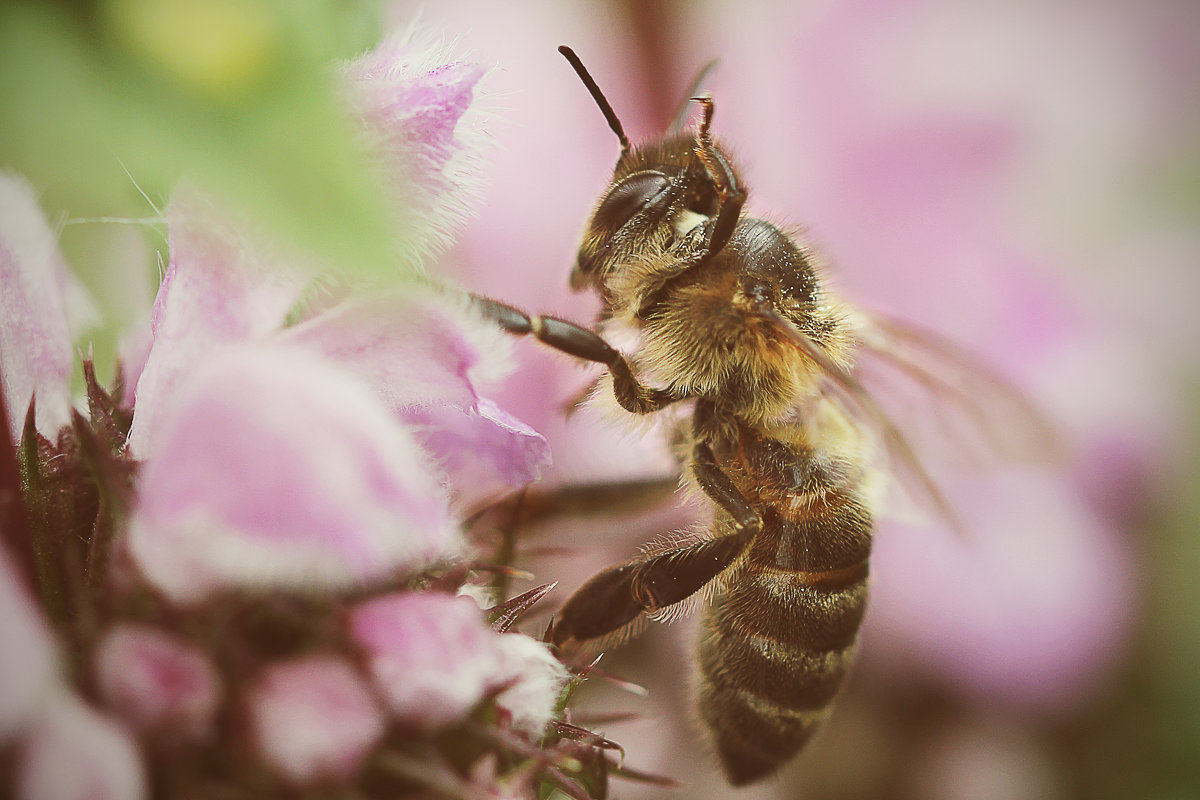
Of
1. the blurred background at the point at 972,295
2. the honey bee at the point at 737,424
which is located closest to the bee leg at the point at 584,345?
the honey bee at the point at 737,424

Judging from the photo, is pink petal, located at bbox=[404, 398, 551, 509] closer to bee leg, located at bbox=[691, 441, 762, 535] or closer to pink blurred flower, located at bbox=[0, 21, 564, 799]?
pink blurred flower, located at bbox=[0, 21, 564, 799]

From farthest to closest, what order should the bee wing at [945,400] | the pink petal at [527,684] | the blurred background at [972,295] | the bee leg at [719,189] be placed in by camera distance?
the blurred background at [972,295] → the bee wing at [945,400] → the bee leg at [719,189] → the pink petal at [527,684]

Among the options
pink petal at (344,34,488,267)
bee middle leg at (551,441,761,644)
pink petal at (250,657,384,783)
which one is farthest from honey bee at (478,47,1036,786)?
pink petal at (250,657,384,783)

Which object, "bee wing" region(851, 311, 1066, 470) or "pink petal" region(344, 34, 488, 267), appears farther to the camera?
"bee wing" region(851, 311, 1066, 470)

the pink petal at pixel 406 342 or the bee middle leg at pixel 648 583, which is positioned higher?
the pink petal at pixel 406 342

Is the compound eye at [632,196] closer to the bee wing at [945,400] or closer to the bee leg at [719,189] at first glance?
the bee leg at [719,189]

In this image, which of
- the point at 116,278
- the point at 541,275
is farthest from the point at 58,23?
the point at 541,275

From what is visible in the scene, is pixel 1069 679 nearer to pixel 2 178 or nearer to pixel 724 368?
pixel 724 368
